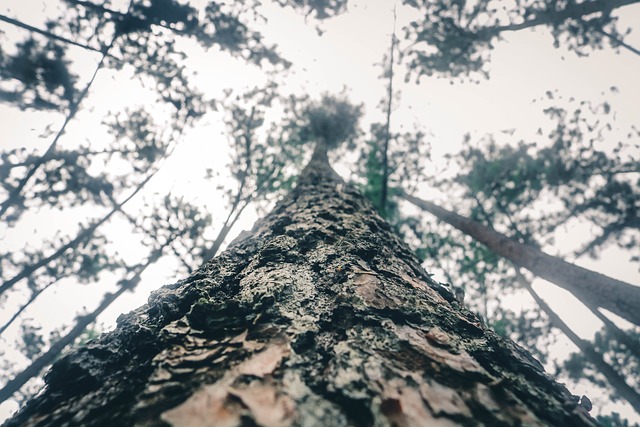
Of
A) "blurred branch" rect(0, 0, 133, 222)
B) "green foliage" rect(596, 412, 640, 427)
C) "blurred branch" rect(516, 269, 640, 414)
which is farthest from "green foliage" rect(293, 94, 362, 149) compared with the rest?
→ "green foliage" rect(596, 412, 640, 427)

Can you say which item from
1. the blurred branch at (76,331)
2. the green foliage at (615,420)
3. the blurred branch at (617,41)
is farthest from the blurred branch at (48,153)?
the green foliage at (615,420)

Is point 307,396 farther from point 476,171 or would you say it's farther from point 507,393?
point 476,171

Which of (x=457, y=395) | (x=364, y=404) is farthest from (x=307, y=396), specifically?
(x=457, y=395)

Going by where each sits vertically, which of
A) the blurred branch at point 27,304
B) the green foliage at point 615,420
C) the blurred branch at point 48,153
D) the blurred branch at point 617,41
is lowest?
the blurred branch at point 27,304

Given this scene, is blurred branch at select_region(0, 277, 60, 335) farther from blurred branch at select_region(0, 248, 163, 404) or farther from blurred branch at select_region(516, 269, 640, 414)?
blurred branch at select_region(516, 269, 640, 414)

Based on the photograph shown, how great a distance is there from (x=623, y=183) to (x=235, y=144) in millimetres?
9834

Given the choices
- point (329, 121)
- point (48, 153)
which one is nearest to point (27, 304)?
point (48, 153)

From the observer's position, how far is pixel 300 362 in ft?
3.63

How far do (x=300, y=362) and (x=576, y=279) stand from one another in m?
4.02

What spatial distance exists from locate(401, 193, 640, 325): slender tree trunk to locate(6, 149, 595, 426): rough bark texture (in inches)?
101

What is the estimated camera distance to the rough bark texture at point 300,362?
35.7 inches

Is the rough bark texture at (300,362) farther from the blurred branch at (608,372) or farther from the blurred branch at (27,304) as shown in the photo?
the blurred branch at (27,304)

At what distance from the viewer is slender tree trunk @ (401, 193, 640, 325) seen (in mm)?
3084

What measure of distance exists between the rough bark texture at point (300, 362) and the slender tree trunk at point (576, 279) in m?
2.57
